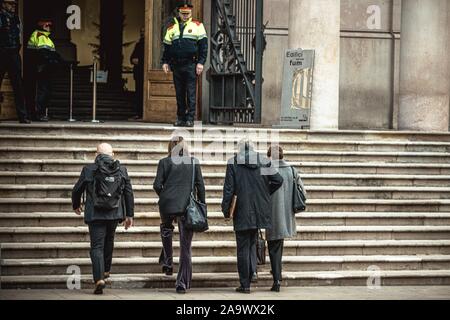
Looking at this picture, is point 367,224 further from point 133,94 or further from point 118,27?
point 118,27

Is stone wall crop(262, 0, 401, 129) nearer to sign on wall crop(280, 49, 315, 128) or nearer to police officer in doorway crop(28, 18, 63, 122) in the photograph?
sign on wall crop(280, 49, 315, 128)

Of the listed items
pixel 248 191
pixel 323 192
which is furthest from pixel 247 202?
pixel 323 192

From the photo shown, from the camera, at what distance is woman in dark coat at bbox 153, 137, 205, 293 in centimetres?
1481

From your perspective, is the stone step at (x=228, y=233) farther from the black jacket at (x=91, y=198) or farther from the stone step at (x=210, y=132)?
the stone step at (x=210, y=132)

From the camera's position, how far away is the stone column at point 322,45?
20578 mm

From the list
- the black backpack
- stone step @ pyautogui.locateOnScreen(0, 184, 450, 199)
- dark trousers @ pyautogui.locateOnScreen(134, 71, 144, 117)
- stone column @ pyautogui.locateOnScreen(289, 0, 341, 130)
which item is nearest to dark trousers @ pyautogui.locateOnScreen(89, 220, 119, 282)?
the black backpack

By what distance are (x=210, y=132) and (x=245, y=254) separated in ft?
15.1

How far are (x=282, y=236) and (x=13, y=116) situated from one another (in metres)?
9.11

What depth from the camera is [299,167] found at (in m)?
18.5

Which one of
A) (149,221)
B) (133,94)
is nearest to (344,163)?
(149,221)

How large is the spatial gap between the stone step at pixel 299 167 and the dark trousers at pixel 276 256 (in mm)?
3035

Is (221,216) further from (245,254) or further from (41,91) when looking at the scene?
(41,91)

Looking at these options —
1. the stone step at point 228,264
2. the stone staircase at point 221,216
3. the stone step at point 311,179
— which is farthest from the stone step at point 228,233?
the stone step at point 311,179

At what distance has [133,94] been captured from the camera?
2839 cm
